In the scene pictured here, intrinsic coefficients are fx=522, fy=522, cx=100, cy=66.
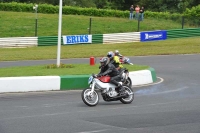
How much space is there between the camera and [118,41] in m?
40.7

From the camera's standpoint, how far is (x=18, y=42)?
38.3 meters

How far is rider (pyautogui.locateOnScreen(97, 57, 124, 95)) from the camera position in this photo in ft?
49.5

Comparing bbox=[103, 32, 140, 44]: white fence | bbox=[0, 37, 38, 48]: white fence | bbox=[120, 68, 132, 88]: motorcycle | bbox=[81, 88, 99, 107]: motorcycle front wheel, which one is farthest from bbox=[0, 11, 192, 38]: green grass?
bbox=[81, 88, 99, 107]: motorcycle front wheel

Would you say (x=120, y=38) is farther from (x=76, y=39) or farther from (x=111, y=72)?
(x=111, y=72)

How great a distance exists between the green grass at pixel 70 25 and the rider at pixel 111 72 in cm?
2862

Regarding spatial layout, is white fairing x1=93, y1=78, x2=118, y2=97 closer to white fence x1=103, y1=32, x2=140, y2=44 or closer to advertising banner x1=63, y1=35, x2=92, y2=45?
advertising banner x1=63, y1=35, x2=92, y2=45

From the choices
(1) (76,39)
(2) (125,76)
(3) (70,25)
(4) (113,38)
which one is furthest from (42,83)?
(3) (70,25)

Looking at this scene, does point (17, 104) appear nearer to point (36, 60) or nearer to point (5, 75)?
point (5, 75)

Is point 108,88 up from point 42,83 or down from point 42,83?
up

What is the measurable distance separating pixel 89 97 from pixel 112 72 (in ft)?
4.22

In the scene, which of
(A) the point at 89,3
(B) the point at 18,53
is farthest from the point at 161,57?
(A) the point at 89,3

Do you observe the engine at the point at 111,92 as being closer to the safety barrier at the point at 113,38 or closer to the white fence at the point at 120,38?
the safety barrier at the point at 113,38

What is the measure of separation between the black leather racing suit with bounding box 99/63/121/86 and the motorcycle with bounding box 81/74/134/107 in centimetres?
13

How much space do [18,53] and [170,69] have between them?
39.8 feet
